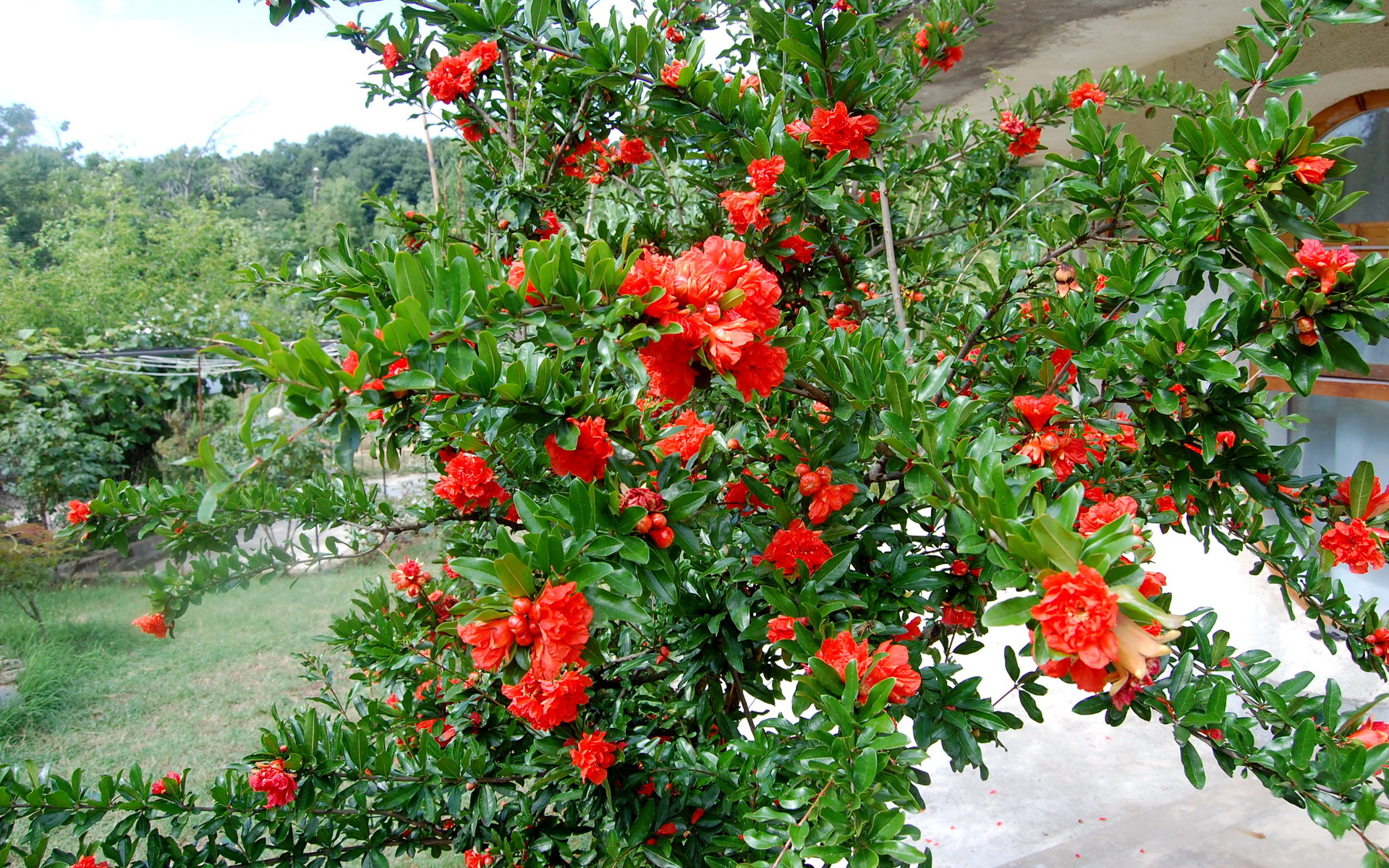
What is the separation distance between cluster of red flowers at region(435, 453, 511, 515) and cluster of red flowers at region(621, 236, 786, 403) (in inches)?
21.3

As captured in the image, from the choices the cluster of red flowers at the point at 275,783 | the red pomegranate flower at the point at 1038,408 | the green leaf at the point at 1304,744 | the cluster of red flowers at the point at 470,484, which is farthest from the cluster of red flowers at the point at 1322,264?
the cluster of red flowers at the point at 275,783

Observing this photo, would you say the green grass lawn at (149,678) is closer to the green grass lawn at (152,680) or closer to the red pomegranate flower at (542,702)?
the green grass lawn at (152,680)

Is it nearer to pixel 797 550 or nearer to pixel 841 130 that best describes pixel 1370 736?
pixel 797 550

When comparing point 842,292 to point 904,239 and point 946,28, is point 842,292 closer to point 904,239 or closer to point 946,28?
point 904,239

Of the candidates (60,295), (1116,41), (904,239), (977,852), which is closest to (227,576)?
(904,239)

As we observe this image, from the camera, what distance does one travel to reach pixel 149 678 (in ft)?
15.0

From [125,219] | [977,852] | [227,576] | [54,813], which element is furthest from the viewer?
[125,219]

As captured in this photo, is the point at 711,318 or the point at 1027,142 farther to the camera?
the point at 1027,142

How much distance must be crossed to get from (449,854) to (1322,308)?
2.97 m

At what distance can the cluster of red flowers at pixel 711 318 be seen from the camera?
861mm

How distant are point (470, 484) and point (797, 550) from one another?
598mm

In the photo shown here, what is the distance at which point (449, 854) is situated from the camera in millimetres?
2836

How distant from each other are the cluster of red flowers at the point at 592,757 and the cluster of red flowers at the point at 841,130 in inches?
43.5

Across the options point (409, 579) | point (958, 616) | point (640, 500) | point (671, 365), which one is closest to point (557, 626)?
point (640, 500)
